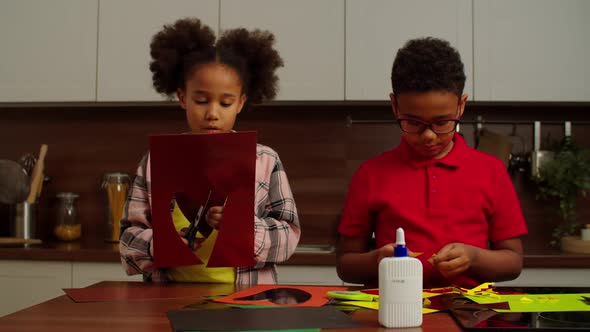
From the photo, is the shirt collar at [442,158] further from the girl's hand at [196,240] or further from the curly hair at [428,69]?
the girl's hand at [196,240]

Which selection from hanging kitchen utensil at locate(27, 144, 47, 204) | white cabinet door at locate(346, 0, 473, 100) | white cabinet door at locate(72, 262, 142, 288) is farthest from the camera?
hanging kitchen utensil at locate(27, 144, 47, 204)

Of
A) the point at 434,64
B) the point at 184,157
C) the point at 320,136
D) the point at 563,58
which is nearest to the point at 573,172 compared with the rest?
the point at 563,58

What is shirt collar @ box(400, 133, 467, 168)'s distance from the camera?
1.26m

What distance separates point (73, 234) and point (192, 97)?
1.42m

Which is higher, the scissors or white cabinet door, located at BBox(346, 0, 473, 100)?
white cabinet door, located at BBox(346, 0, 473, 100)

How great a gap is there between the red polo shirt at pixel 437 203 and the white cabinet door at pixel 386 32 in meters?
0.99

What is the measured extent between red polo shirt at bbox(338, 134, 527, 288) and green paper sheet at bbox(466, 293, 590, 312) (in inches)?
11.7

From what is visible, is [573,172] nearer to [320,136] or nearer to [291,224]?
[320,136]

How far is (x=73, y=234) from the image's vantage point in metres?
2.45

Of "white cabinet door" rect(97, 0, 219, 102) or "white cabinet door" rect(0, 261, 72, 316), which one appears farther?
"white cabinet door" rect(97, 0, 219, 102)

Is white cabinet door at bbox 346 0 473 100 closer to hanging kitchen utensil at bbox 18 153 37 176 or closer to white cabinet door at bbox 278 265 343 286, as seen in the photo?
white cabinet door at bbox 278 265 343 286

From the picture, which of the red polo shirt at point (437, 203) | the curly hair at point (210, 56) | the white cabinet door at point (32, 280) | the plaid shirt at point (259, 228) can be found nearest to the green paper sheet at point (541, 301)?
the red polo shirt at point (437, 203)

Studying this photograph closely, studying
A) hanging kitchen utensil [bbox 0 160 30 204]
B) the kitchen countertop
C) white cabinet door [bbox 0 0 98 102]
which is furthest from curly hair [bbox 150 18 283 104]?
hanging kitchen utensil [bbox 0 160 30 204]

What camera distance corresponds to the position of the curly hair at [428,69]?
3.79ft
